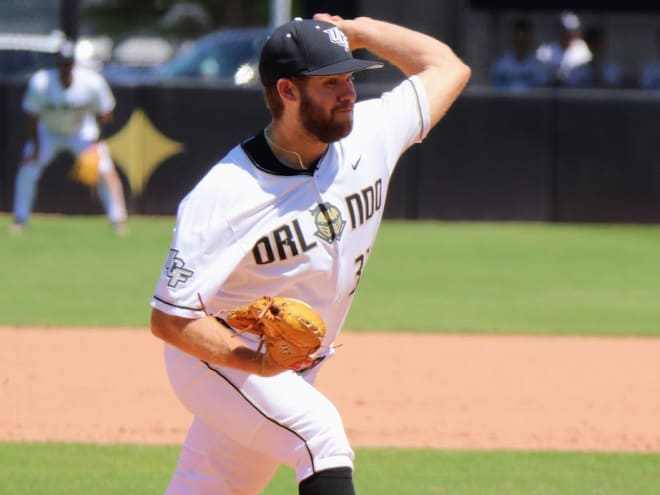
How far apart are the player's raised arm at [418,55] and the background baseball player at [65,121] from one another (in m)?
10.9

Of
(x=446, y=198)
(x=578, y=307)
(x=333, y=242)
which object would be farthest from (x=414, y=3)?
(x=333, y=242)

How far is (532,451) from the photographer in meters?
6.84

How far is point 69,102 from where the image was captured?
15.6 metres

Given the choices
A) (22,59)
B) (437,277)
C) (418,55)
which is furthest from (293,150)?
(22,59)

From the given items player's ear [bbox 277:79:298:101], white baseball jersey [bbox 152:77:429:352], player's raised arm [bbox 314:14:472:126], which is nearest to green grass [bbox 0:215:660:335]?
player's raised arm [bbox 314:14:472:126]

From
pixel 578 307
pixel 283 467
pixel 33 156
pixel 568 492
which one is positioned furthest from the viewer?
pixel 33 156

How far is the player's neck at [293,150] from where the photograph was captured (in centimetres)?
425

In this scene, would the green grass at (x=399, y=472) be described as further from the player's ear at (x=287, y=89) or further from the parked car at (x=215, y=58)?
the parked car at (x=215, y=58)

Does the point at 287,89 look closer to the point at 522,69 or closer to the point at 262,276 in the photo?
the point at 262,276

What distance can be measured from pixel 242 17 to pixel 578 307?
32885mm

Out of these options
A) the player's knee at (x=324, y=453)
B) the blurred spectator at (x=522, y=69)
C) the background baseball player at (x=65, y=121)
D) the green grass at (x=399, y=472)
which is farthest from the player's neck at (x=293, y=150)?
the blurred spectator at (x=522, y=69)

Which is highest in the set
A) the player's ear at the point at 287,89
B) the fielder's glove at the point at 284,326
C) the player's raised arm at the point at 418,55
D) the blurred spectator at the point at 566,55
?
the player's ear at the point at 287,89

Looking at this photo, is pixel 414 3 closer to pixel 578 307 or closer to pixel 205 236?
pixel 578 307

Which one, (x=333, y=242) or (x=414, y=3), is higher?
(x=333, y=242)
